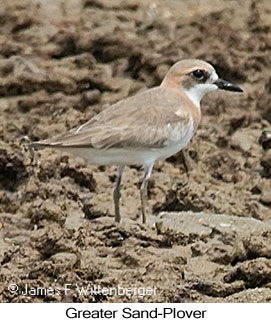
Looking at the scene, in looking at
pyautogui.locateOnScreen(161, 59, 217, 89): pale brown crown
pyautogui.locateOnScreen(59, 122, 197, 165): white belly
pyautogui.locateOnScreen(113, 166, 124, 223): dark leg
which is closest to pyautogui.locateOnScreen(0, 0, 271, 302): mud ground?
pyautogui.locateOnScreen(113, 166, 124, 223): dark leg

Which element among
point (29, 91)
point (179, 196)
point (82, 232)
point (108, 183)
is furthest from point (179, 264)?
point (29, 91)

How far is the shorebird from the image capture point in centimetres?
789

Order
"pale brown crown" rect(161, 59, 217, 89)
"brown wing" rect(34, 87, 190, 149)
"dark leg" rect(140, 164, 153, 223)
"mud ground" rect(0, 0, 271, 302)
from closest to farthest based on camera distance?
"mud ground" rect(0, 0, 271, 302)
"brown wing" rect(34, 87, 190, 149)
"dark leg" rect(140, 164, 153, 223)
"pale brown crown" rect(161, 59, 217, 89)

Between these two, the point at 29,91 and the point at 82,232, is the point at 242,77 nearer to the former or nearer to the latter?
the point at 29,91

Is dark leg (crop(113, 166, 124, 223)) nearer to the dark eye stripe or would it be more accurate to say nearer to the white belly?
the white belly

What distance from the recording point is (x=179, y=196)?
849 centimetres

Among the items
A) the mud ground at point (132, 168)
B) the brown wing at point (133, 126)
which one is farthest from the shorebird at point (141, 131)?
the mud ground at point (132, 168)

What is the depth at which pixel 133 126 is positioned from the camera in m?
8.05

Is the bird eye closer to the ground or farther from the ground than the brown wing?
farther from the ground

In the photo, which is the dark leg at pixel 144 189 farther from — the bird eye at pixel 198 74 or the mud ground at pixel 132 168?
the bird eye at pixel 198 74

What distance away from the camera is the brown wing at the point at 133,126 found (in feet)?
25.8

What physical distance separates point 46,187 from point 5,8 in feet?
11.9

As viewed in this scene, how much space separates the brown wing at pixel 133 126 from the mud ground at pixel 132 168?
0.46 metres

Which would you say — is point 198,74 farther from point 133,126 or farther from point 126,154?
point 126,154
